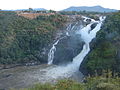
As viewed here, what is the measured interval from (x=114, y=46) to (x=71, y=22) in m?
21.2

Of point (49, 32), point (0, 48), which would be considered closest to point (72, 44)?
point (49, 32)

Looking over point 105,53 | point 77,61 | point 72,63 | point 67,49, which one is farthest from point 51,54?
point 105,53

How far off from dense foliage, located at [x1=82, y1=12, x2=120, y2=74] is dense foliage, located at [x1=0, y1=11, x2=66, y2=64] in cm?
1035

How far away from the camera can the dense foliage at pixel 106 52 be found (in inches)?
1379

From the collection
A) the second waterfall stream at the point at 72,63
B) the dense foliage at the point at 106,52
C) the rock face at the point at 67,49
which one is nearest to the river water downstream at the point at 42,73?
the second waterfall stream at the point at 72,63

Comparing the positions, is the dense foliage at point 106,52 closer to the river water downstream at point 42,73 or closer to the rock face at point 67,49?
the river water downstream at point 42,73

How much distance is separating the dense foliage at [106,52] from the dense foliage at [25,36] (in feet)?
34.0

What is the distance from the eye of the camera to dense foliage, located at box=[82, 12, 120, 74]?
35031 mm

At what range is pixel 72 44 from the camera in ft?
154

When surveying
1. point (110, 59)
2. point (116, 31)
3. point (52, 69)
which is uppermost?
point (116, 31)

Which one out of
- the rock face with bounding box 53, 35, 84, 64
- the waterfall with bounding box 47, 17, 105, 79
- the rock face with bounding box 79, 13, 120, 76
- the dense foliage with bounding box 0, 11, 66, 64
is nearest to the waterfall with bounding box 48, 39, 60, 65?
Result: the rock face with bounding box 53, 35, 84, 64

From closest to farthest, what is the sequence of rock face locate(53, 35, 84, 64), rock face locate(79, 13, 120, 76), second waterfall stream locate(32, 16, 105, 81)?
rock face locate(79, 13, 120, 76), second waterfall stream locate(32, 16, 105, 81), rock face locate(53, 35, 84, 64)

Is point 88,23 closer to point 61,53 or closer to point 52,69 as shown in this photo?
point 61,53

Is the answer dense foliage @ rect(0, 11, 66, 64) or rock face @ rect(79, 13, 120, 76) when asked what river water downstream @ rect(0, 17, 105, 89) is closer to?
rock face @ rect(79, 13, 120, 76)
